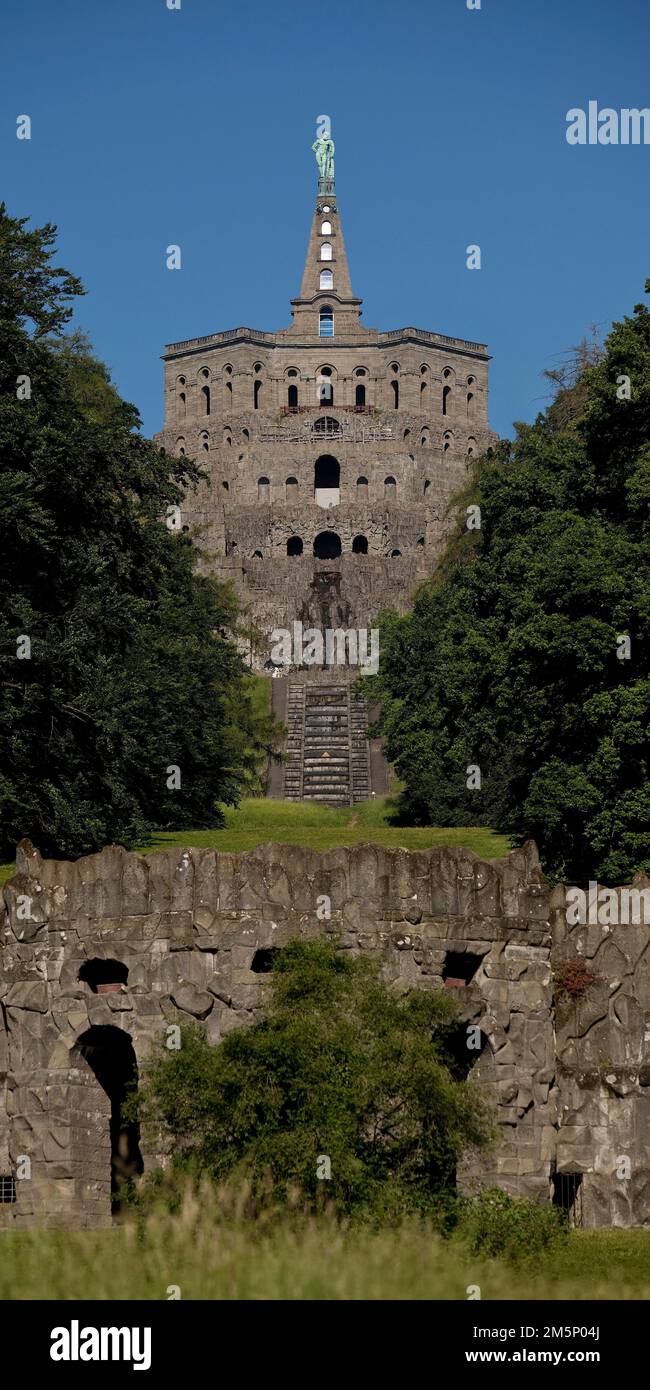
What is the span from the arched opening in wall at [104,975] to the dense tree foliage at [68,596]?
44.7 feet

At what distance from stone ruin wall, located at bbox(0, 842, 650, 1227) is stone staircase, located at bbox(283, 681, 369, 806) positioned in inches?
2530

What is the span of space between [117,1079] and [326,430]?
458ft

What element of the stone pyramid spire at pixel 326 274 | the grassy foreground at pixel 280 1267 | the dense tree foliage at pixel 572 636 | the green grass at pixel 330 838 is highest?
the stone pyramid spire at pixel 326 274

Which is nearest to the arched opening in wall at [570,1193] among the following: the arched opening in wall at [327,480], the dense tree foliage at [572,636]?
the dense tree foliage at [572,636]

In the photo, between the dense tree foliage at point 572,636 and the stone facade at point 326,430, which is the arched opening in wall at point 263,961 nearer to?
the dense tree foliage at point 572,636

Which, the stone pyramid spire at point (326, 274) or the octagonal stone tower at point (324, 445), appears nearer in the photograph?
the octagonal stone tower at point (324, 445)

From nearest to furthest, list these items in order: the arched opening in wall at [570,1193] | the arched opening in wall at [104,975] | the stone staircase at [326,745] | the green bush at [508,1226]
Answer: the green bush at [508,1226]
the arched opening in wall at [570,1193]
the arched opening in wall at [104,975]
the stone staircase at [326,745]

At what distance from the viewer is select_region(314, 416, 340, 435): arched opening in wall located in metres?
173

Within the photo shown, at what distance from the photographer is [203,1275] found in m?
23.3

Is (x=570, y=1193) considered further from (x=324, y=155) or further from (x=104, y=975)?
(x=324, y=155)

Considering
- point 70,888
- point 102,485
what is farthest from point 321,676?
point 70,888

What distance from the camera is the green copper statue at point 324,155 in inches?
7785

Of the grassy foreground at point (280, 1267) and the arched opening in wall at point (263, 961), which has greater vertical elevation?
the arched opening in wall at point (263, 961)

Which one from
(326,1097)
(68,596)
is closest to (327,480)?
(68,596)
